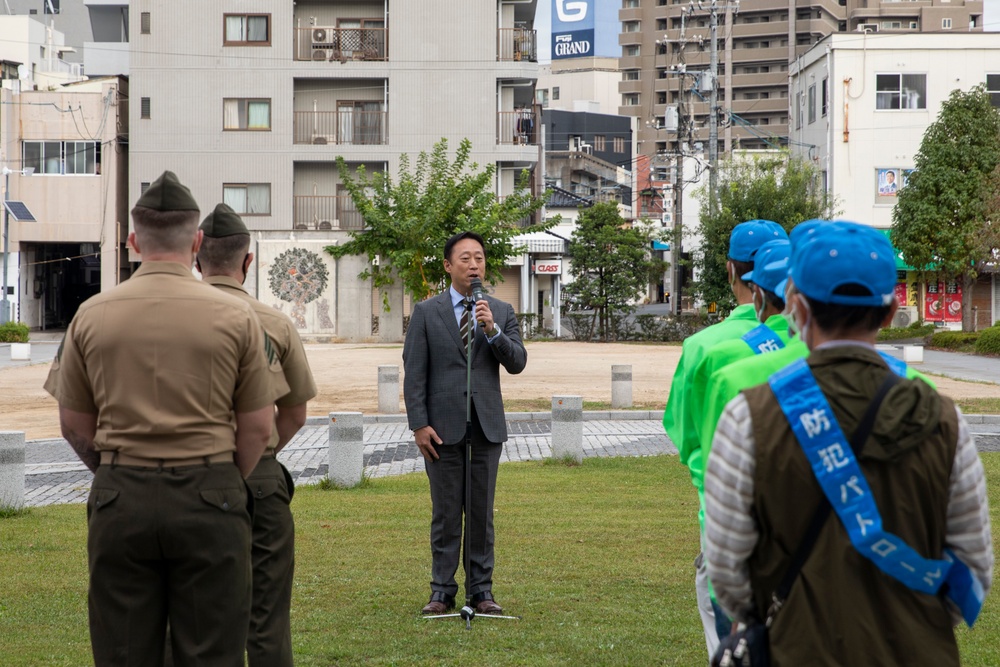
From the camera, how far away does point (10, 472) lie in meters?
10.1

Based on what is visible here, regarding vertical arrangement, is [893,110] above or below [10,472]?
above

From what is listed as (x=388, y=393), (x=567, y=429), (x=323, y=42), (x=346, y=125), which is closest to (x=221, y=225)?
(x=567, y=429)

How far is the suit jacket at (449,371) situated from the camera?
624 cm

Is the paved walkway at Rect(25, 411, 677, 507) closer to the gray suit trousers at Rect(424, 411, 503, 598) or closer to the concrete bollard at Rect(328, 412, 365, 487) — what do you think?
the concrete bollard at Rect(328, 412, 365, 487)

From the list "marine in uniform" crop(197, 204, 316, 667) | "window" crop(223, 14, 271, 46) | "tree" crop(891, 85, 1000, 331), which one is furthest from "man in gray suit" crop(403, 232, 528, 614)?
"window" crop(223, 14, 271, 46)

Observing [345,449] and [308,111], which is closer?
[345,449]

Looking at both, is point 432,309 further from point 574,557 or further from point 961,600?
point 961,600

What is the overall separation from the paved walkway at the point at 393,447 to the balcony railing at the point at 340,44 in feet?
100

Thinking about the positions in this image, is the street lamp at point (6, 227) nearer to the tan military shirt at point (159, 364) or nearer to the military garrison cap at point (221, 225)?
the military garrison cap at point (221, 225)

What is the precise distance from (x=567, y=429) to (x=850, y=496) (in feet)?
34.2

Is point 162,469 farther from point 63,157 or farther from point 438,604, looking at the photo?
point 63,157

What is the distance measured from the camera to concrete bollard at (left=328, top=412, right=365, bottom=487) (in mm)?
11500

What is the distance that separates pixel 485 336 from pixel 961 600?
12.8 feet

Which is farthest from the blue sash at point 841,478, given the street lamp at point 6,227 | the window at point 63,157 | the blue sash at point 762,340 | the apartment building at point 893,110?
the apartment building at point 893,110
